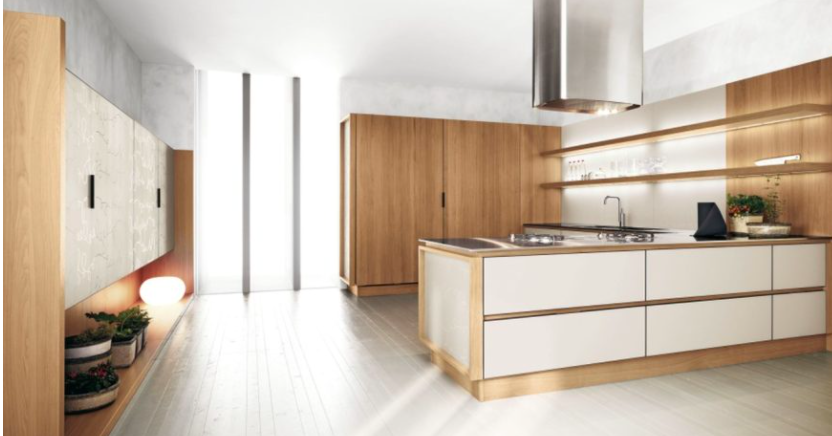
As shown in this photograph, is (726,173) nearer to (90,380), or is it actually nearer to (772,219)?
(772,219)

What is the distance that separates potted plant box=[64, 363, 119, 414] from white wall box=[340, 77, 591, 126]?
4.79 meters

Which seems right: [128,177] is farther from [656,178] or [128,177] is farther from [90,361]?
[656,178]

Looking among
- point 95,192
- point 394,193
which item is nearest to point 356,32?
point 394,193

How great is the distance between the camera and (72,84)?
97.1 inches

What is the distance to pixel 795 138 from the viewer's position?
4109mm

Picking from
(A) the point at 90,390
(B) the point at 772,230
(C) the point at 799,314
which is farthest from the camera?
(B) the point at 772,230

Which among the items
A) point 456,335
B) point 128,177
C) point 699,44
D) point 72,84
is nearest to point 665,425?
point 456,335

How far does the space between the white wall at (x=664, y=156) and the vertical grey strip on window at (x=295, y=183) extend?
3.75m

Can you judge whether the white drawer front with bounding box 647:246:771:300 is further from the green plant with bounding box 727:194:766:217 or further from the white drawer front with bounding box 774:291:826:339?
the green plant with bounding box 727:194:766:217

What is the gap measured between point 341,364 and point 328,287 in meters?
3.41

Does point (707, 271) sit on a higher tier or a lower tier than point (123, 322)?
higher

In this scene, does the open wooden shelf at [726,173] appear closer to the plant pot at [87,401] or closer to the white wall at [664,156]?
the white wall at [664,156]

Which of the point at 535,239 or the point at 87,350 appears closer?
the point at 87,350

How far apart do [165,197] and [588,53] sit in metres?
4.36
